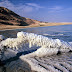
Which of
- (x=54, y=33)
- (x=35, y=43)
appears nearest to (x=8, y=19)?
(x=54, y=33)

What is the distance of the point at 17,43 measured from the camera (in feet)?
A: 10.8

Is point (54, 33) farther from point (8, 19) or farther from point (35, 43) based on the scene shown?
point (8, 19)

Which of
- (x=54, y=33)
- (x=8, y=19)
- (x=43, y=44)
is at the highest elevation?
(x=8, y=19)

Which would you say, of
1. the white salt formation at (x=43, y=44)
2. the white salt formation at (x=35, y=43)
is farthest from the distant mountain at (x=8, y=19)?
the white salt formation at (x=43, y=44)

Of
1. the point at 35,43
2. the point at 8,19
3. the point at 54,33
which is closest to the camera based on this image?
the point at 35,43

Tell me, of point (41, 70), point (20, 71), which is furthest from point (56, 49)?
point (20, 71)

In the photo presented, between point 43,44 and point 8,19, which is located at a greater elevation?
point 8,19

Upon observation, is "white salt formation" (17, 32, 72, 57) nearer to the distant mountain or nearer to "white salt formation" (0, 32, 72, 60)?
"white salt formation" (0, 32, 72, 60)

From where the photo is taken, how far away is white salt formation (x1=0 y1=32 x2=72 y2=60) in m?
3.28

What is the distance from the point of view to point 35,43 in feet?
11.2

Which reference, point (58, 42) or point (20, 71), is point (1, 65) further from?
point (58, 42)

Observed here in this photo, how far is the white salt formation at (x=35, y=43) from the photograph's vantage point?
328 cm

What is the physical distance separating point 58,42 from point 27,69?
1881 mm

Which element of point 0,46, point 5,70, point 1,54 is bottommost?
point 5,70
